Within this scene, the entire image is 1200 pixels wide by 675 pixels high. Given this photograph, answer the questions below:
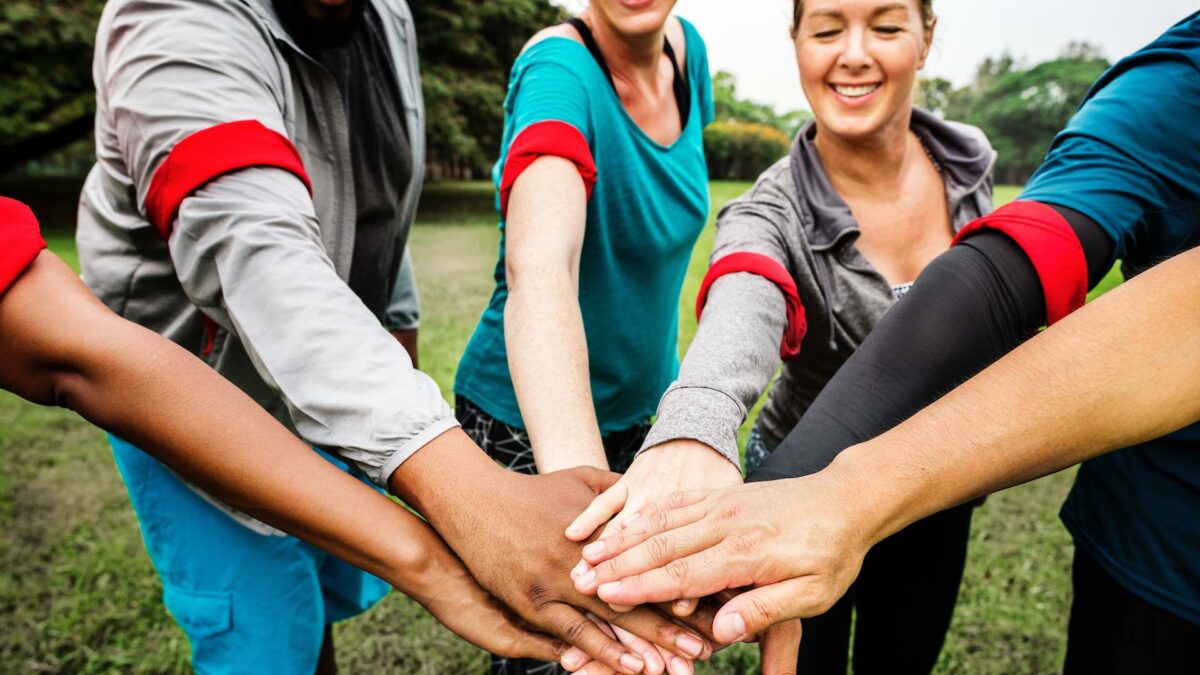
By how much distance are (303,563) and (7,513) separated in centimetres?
339

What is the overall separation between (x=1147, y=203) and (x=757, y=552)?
35.9 inches

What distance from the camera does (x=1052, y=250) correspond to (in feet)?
4.36

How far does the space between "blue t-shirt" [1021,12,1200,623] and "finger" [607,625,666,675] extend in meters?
0.91

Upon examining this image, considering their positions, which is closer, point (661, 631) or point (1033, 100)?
point (661, 631)

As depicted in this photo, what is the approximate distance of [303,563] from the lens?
76.6 inches

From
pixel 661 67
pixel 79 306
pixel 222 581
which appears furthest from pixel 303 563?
pixel 661 67

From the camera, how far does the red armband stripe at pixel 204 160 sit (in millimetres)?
1399

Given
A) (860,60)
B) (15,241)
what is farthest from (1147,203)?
(15,241)

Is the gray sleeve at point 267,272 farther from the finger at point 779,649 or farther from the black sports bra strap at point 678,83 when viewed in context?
the black sports bra strap at point 678,83

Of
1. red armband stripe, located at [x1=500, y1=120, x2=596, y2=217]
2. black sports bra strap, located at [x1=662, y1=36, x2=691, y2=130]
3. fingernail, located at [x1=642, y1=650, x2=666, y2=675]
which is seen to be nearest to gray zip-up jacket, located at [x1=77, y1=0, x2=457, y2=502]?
red armband stripe, located at [x1=500, y1=120, x2=596, y2=217]

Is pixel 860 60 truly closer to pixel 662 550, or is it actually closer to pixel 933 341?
pixel 933 341

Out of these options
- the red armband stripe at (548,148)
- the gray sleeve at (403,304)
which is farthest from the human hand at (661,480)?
the gray sleeve at (403,304)

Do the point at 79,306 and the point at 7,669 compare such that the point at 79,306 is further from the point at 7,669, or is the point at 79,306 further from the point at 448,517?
the point at 7,669

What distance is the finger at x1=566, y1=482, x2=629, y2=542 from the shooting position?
4.51ft
